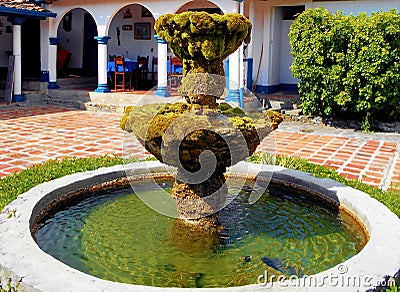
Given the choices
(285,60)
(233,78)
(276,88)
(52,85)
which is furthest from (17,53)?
(285,60)

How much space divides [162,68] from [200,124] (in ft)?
31.9

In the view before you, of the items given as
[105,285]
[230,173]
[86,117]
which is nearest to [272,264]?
[105,285]

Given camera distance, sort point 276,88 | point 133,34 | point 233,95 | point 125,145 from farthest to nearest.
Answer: point 133,34
point 276,88
point 233,95
point 125,145

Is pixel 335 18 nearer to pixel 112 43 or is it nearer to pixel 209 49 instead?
pixel 209 49

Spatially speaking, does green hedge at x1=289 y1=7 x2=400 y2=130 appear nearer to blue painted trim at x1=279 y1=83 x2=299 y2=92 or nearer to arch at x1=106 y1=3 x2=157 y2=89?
blue painted trim at x1=279 y1=83 x2=299 y2=92

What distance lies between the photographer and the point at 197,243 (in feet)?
13.3

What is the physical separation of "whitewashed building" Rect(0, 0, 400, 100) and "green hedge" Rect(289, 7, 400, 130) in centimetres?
181

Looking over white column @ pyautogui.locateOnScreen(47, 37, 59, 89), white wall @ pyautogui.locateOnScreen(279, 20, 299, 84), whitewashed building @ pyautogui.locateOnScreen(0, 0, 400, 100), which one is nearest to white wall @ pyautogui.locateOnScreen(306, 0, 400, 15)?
whitewashed building @ pyautogui.locateOnScreen(0, 0, 400, 100)

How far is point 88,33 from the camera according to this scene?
17.9 metres

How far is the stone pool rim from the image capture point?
2.75 meters

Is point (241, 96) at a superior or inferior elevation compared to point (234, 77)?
inferior
